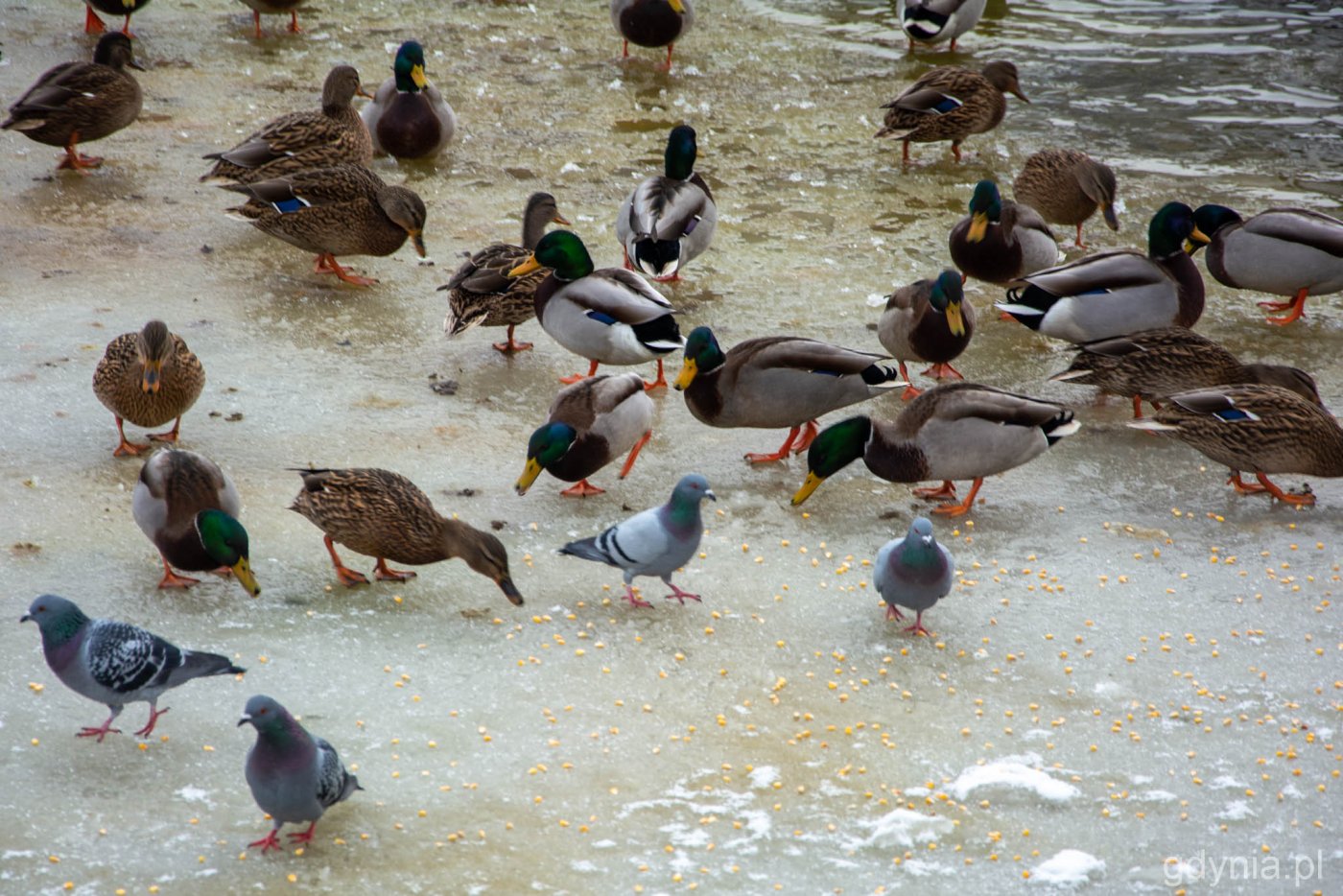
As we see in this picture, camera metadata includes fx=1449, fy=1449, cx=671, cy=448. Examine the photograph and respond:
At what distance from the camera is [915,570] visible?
5.22 metres

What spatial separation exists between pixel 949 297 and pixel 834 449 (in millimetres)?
A: 1309

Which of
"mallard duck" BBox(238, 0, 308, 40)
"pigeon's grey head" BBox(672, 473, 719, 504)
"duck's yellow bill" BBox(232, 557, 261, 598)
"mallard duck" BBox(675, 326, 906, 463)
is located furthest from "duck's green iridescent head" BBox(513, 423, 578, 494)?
"mallard duck" BBox(238, 0, 308, 40)

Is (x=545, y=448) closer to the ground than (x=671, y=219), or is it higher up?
closer to the ground

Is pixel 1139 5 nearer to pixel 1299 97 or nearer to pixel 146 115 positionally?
pixel 1299 97

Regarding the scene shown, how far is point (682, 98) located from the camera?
1166 cm

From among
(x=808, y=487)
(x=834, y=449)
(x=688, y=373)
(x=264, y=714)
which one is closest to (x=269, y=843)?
(x=264, y=714)

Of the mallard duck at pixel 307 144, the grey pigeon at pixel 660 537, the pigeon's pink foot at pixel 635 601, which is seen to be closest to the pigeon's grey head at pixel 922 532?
the grey pigeon at pixel 660 537

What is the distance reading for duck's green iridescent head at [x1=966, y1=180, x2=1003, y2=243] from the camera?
8.09m

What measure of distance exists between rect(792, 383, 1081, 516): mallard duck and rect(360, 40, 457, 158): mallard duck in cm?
494

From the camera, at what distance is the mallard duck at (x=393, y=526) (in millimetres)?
5426

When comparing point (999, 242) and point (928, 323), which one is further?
point (999, 242)

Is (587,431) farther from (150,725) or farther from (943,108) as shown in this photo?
(943,108)

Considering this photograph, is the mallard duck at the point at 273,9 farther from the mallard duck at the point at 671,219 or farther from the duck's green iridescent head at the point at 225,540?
the duck's green iridescent head at the point at 225,540

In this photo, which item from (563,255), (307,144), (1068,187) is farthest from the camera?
(307,144)
